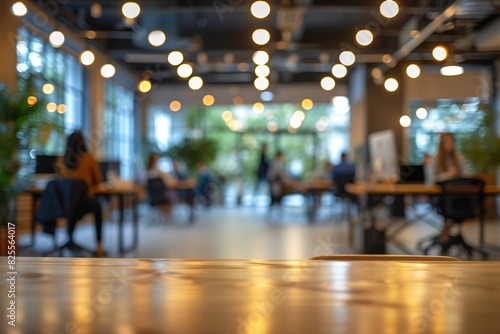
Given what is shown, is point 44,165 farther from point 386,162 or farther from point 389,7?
point 389,7

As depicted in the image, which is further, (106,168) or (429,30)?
(429,30)

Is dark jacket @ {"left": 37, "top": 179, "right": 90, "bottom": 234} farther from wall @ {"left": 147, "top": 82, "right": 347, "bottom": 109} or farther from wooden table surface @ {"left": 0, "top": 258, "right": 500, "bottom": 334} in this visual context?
wall @ {"left": 147, "top": 82, "right": 347, "bottom": 109}

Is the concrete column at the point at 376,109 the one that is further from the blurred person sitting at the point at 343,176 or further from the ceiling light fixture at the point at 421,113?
the blurred person sitting at the point at 343,176

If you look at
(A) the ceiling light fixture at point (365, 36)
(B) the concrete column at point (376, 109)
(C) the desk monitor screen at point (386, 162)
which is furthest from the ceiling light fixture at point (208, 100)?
(C) the desk monitor screen at point (386, 162)

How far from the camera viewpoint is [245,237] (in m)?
9.18

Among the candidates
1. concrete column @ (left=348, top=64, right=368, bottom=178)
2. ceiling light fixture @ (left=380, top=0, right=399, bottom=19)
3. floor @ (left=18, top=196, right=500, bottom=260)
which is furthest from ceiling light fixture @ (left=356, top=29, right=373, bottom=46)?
concrete column @ (left=348, top=64, right=368, bottom=178)

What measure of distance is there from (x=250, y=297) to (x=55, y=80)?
1150cm

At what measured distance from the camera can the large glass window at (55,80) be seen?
1012 cm

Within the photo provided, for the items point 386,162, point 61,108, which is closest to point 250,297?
point 386,162

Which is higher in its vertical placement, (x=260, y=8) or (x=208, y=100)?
(x=208, y=100)

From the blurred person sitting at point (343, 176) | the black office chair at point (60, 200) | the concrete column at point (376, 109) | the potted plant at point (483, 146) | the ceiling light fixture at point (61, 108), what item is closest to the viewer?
the potted plant at point (483, 146)

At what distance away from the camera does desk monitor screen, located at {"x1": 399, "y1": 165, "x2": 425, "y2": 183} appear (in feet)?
21.3

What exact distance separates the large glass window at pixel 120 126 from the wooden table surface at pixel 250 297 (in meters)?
14.3

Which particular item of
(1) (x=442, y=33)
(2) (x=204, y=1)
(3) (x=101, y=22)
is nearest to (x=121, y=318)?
(2) (x=204, y=1)
